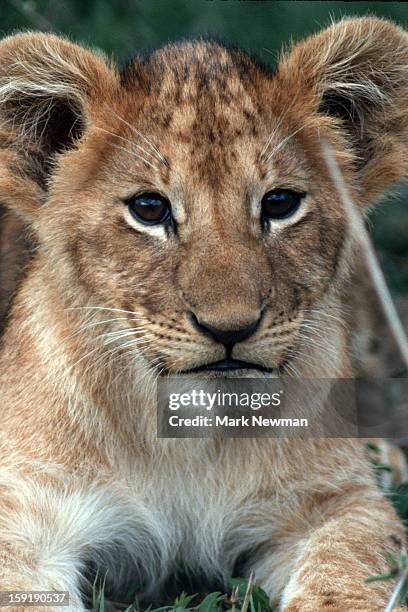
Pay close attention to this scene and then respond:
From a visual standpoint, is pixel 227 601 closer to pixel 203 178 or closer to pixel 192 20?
pixel 203 178

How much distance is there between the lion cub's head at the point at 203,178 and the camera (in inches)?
107

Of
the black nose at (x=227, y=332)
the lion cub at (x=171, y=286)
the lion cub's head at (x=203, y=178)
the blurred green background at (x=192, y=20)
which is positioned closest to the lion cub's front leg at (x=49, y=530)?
the lion cub at (x=171, y=286)

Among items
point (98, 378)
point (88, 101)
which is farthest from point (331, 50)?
point (98, 378)

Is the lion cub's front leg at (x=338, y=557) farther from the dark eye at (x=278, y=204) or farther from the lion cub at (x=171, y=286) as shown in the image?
the dark eye at (x=278, y=204)

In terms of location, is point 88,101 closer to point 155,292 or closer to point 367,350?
point 155,292

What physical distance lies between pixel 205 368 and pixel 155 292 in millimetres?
224

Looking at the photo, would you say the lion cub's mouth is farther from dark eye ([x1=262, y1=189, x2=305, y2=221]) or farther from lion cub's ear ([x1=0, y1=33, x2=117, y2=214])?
lion cub's ear ([x1=0, y1=33, x2=117, y2=214])

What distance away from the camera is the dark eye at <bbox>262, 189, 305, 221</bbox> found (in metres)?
2.89

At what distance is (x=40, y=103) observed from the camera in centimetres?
307

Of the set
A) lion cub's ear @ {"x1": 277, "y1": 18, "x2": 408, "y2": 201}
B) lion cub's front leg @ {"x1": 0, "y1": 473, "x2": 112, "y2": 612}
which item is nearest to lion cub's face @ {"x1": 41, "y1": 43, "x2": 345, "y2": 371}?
lion cub's ear @ {"x1": 277, "y1": 18, "x2": 408, "y2": 201}

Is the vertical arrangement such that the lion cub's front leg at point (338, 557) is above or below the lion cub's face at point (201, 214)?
below

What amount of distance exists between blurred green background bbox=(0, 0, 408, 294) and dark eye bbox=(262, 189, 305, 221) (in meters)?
1.34

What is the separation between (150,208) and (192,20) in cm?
187

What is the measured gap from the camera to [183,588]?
317 centimetres
